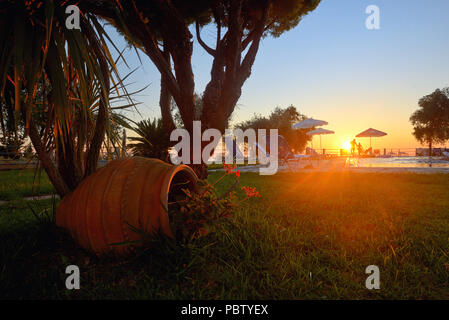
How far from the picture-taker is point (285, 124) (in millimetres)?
23438

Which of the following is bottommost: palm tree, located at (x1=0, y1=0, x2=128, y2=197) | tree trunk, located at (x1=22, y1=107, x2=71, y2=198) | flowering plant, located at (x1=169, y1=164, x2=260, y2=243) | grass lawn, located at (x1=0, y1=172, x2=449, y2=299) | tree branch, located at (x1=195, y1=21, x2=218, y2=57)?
grass lawn, located at (x1=0, y1=172, x2=449, y2=299)

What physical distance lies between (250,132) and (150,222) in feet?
60.6

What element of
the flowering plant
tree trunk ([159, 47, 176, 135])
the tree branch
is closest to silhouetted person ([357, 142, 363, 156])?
the tree branch

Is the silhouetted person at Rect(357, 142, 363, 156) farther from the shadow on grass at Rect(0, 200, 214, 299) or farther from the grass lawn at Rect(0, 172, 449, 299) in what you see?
the shadow on grass at Rect(0, 200, 214, 299)

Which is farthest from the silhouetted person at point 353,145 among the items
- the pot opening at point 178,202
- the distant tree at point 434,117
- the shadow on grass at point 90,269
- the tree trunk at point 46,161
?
the tree trunk at point 46,161

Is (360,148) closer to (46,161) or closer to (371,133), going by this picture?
(371,133)

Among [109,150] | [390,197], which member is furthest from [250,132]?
[109,150]

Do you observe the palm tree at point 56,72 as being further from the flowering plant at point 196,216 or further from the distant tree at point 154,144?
the distant tree at point 154,144

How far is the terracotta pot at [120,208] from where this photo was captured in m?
1.63

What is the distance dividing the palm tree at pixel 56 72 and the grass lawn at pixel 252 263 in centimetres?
65

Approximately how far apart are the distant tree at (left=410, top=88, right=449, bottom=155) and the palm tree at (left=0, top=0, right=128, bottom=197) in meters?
28.7

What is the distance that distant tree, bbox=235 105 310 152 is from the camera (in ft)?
72.2
